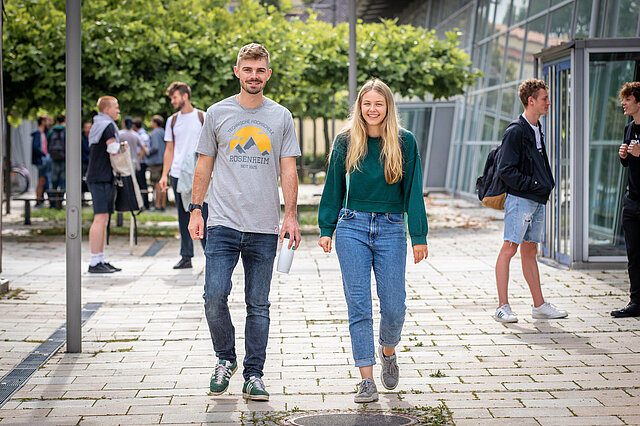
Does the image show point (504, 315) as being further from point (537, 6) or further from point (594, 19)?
point (537, 6)

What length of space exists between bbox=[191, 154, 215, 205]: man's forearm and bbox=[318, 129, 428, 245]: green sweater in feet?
2.09

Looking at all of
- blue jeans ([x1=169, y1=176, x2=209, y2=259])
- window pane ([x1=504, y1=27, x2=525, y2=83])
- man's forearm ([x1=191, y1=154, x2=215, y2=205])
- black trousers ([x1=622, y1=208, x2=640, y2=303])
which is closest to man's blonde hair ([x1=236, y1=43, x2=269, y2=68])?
man's forearm ([x1=191, y1=154, x2=215, y2=205])

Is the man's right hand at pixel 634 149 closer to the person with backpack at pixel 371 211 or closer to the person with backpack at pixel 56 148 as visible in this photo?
the person with backpack at pixel 371 211

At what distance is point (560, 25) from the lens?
691 inches

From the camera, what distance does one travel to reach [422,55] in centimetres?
1577

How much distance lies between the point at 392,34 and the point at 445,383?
1192 cm

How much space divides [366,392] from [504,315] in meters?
2.48

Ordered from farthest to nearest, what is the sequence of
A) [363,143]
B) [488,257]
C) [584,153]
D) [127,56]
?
[127,56], [488,257], [584,153], [363,143]

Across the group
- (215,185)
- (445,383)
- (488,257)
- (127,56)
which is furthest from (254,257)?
(127,56)

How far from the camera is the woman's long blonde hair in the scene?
468 centimetres

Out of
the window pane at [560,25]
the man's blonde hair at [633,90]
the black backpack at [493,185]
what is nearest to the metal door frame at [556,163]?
the man's blonde hair at [633,90]

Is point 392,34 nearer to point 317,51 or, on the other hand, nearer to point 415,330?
point 317,51

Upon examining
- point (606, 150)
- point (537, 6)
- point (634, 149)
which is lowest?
point (606, 150)

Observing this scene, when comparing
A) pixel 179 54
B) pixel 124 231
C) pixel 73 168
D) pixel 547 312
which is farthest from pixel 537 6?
pixel 73 168
